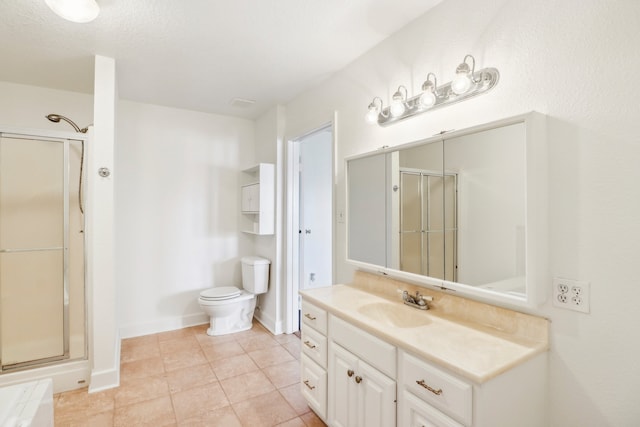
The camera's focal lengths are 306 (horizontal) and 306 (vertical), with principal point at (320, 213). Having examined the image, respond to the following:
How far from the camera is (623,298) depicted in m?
1.08

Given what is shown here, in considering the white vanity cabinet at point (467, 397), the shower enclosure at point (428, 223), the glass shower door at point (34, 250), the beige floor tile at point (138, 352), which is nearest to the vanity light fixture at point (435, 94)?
the shower enclosure at point (428, 223)

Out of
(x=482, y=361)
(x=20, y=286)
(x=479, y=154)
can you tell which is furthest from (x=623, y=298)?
(x=20, y=286)

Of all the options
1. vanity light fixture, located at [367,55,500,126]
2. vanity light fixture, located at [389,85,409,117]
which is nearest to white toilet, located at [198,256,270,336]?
vanity light fixture, located at [367,55,500,126]

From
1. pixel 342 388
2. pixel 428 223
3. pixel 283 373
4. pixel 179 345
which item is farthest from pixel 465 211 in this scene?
pixel 179 345

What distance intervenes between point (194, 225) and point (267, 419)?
2261mm

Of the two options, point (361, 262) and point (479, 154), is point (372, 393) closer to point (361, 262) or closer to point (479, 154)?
point (361, 262)

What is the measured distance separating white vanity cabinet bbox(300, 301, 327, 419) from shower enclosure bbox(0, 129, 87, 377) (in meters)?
1.79

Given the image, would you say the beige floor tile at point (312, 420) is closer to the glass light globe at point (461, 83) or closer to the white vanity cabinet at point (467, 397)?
the white vanity cabinet at point (467, 397)

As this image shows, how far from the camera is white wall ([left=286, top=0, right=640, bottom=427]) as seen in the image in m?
1.07

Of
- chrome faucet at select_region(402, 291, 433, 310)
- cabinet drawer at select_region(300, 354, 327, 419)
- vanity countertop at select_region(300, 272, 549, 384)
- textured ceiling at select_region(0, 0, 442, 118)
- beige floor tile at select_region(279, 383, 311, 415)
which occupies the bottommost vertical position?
beige floor tile at select_region(279, 383, 311, 415)

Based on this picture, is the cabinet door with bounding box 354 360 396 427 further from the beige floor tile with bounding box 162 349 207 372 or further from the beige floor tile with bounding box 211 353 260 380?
the beige floor tile with bounding box 162 349 207 372

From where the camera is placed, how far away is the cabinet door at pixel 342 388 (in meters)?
1.55

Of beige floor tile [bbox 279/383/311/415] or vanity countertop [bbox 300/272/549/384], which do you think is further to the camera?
beige floor tile [bbox 279/383/311/415]

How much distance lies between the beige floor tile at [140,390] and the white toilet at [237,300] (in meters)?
0.81
